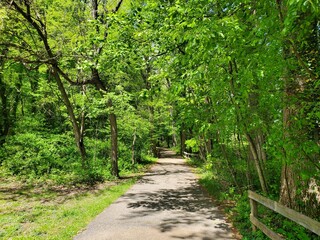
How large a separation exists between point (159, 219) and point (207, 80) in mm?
3921

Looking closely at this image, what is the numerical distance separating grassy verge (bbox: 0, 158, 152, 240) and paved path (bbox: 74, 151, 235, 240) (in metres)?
0.47

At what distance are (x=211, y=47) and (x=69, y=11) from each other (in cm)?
1153

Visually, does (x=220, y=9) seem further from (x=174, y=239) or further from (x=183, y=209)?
(x=183, y=209)

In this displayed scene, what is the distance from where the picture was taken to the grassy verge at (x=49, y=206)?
19.2 feet

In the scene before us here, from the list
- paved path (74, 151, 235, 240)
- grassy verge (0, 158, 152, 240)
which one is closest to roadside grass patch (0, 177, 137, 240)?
grassy verge (0, 158, 152, 240)

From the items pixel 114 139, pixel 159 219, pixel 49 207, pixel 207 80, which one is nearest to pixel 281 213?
pixel 159 219

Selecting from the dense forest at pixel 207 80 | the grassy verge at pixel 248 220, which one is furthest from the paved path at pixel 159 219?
the dense forest at pixel 207 80

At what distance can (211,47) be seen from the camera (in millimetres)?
4000

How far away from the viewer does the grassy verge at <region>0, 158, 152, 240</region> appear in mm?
5863

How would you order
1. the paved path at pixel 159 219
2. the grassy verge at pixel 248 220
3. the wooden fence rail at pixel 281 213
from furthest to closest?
the paved path at pixel 159 219, the grassy verge at pixel 248 220, the wooden fence rail at pixel 281 213

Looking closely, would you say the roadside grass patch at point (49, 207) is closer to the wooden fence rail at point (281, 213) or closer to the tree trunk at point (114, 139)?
the tree trunk at point (114, 139)

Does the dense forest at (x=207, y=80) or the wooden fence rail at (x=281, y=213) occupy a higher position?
the dense forest at (x=207, y=80)

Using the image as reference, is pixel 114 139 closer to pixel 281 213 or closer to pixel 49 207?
pixel 49 207

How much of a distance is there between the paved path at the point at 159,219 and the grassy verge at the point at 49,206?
18.5 inches
